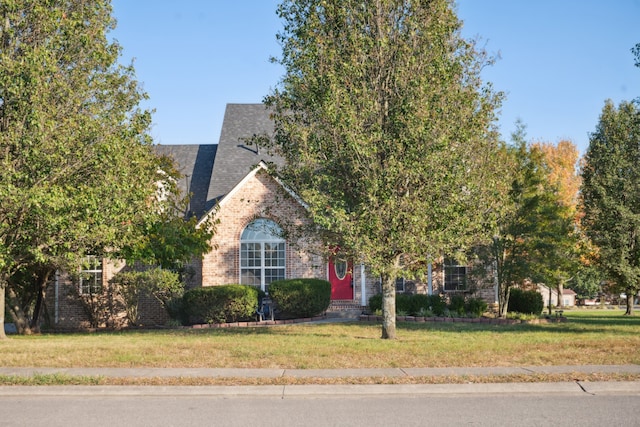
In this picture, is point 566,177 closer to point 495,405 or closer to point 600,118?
point 600,118

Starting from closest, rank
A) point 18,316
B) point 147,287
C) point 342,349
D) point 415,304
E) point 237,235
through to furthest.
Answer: point 342,349 < point 18,316 < point 147,287 < point 415,304 < point 237,235

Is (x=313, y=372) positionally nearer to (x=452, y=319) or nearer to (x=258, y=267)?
(x=452, y=319)

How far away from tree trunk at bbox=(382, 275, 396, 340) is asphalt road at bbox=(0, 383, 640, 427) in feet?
21.7

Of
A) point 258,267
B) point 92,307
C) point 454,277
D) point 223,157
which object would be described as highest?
point 223,157

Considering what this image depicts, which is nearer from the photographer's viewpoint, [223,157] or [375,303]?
[375,303]

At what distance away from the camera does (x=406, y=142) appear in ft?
47.3

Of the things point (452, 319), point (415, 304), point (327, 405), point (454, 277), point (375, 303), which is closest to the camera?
point (327, 405)

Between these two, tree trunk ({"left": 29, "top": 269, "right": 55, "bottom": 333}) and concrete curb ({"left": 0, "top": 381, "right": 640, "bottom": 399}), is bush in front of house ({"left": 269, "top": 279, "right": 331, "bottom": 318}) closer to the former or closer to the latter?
tree trunk ({"left": 29, "top": 269, "right": 55, "bottom": 333})

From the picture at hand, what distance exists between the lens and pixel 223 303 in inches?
859

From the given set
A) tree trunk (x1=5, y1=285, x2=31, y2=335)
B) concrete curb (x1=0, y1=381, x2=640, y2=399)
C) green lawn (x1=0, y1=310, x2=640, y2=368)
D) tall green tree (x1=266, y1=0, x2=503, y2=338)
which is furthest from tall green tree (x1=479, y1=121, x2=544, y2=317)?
tree trunk (x1=5, y1=285, x2=31, y2=335)

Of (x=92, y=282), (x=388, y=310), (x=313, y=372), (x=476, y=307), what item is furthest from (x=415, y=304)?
(x=313, y=372)

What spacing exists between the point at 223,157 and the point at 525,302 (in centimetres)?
1440

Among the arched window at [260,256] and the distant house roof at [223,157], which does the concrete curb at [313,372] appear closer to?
the arched window at [260,256]

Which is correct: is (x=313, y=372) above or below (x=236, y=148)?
below
